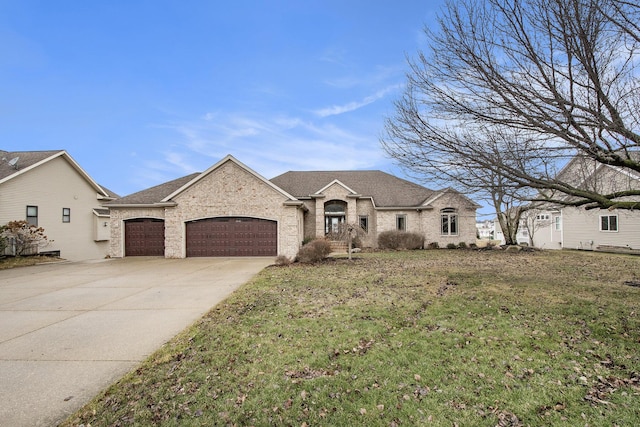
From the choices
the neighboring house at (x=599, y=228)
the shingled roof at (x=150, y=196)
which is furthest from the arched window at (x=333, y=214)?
the neighboring house at (x=599, y=228)

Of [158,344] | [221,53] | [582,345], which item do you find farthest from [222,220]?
[582,345]

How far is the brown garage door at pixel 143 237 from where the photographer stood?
65.8ft

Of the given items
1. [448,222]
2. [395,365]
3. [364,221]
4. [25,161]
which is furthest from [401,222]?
[25,161]

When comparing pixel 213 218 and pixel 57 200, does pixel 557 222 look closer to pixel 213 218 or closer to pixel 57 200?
pixel 213 218

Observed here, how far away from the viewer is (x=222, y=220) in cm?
1923

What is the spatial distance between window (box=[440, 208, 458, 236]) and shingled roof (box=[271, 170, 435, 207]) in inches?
74.4

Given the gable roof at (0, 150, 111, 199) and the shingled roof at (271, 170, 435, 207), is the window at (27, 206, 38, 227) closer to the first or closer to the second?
the gable roof at (0, 150, 111, 199)

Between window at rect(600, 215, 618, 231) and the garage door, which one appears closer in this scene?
the garage door

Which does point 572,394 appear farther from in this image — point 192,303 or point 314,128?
point 314,128

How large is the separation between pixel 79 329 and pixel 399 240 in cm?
1980

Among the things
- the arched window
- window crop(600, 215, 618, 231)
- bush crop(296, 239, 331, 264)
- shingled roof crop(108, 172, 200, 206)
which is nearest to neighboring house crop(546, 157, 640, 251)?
window crop(600, 215, 618, 231)

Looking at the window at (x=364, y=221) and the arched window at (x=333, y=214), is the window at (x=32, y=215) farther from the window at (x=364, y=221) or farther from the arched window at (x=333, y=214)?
the window at (x=364, y=221)

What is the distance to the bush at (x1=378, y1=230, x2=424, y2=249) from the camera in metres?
22.6

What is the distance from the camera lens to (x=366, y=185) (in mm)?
26922
